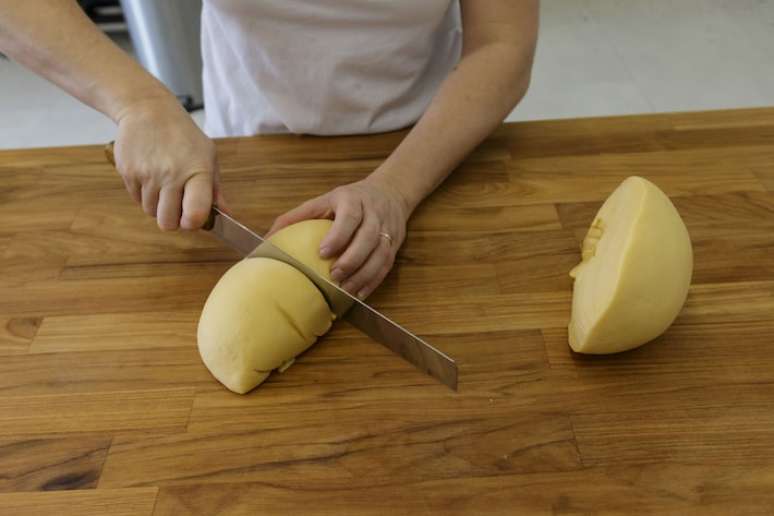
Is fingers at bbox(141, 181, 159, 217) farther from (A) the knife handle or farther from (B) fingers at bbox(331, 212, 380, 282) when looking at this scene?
(B) fingers at bbox(331, 212, 380, 282)

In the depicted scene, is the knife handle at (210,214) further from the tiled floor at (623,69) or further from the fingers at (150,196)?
the tiled floor at (623,69)

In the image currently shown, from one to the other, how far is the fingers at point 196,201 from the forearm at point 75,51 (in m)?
0.13

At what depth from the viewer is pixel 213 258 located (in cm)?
85

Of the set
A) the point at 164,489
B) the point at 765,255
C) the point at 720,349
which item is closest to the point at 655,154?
the point at 765,255

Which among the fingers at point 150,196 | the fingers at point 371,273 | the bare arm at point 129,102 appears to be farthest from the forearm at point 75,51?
the fingers at point 371,273

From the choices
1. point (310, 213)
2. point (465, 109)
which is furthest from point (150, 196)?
point (465, 109)

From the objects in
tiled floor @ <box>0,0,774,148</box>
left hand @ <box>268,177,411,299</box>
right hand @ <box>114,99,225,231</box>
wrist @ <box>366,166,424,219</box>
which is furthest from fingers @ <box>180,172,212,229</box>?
tiled floor @ <box>0,0,774,148</box>

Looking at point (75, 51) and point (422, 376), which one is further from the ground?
→ point (75, 51)

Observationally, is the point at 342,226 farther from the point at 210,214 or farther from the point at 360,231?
the point at 210,214

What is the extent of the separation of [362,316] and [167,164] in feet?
0.96

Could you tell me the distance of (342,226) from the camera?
75 cm

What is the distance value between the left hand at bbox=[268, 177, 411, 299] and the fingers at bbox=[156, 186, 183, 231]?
0.12 meters

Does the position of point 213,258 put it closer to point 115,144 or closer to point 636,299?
point 115,144

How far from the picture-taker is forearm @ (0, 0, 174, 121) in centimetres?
79
